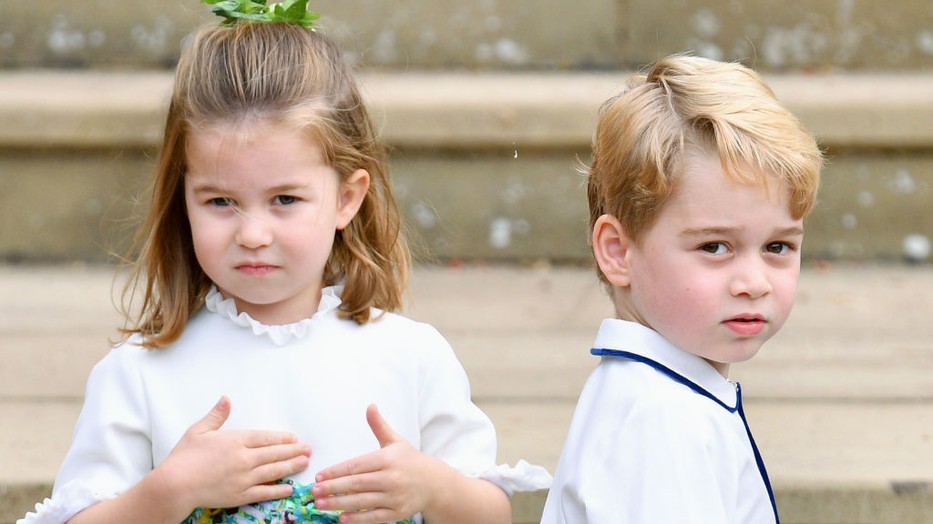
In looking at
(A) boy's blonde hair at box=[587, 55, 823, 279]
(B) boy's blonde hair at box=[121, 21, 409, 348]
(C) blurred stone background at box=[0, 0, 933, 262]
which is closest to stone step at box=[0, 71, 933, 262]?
(C) blurred stone background at box=[0, 0, 933, 262]

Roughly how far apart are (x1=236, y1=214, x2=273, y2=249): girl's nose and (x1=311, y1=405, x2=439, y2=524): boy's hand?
0.99ft

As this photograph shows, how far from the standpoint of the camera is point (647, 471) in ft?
6.07

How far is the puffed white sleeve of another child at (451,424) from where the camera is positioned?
2.19m

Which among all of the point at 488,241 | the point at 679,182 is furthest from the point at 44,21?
the point at 679,182

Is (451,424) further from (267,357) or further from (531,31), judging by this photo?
(531,31)

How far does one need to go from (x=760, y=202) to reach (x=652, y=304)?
224mm

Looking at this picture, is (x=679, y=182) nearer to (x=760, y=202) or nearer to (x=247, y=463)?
(x=760, y=202)

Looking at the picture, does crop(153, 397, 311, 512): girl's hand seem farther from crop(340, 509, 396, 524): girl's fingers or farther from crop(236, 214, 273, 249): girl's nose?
crop(236, 214, 273, 249): girl's nose

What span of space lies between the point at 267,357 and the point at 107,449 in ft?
0.93

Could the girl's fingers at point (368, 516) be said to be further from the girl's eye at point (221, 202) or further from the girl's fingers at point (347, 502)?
→ the girl's eye at point (221, 202)

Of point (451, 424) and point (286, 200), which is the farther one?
point (451, 424)

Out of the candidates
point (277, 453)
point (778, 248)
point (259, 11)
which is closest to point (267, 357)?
point (277, 453)

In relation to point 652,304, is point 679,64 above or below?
above

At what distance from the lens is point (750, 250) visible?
1.91 meters
